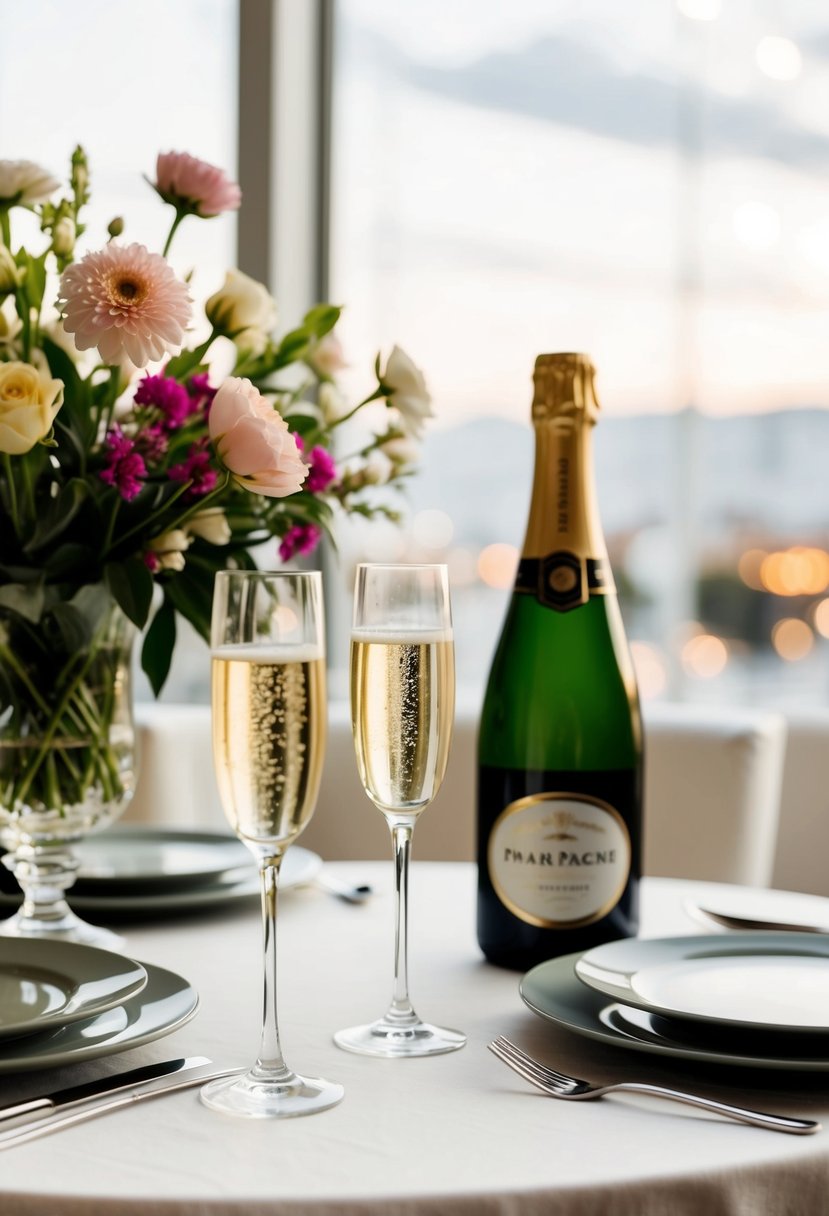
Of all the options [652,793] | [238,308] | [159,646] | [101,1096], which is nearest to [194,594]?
[159,646]

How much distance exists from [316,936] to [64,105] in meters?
2.64

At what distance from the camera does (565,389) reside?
102 centimetres

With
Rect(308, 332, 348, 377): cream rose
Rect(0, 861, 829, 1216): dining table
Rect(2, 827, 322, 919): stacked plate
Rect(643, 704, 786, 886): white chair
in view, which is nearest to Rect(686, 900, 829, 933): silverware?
Rect(0, 861, 829, 1216): dining table

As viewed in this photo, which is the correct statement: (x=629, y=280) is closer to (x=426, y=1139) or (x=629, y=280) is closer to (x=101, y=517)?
(x=101, y=517)

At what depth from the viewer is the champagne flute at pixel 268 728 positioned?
2.36ft

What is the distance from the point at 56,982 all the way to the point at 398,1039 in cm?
21

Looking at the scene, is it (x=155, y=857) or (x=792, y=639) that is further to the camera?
(x=792, y=639)

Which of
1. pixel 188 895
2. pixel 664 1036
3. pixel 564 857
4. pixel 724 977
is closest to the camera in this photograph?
pixel 664 1036

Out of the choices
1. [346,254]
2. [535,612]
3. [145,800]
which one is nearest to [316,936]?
[535,612]

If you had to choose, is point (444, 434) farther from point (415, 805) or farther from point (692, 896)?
point (415, 805)

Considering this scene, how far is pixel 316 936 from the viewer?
1117mm

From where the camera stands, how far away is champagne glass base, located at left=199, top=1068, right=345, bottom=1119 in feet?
2.26

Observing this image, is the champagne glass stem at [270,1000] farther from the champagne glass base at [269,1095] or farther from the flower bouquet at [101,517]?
the flower bouquet at [101,517]

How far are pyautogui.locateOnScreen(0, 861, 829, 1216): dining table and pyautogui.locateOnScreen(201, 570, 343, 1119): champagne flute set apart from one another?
39 mm
